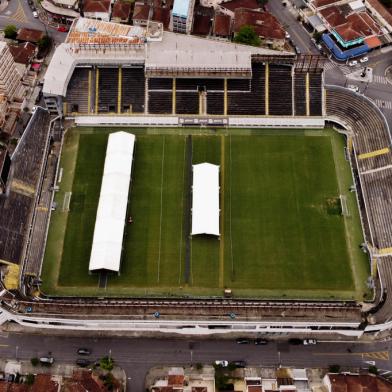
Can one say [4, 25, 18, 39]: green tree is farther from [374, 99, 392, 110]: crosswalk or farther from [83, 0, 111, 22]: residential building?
[374, 99, 392, 110]: crosswalk

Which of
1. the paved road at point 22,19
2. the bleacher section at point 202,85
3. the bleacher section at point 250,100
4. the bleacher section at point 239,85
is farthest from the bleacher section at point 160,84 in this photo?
the paved road at point 22,19

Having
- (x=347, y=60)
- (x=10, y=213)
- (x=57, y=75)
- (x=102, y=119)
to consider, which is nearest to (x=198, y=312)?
(x=10, y=213)

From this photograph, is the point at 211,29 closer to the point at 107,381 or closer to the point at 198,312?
the point at 198,312

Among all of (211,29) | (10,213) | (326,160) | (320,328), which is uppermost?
(211,29)

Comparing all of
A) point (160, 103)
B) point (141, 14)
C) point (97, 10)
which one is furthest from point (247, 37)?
point (97, 10)

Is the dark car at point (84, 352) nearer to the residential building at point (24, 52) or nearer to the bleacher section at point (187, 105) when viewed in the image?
the bleacher section at point (187, 105)

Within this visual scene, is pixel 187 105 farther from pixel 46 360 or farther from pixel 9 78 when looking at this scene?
pixel 46 360
